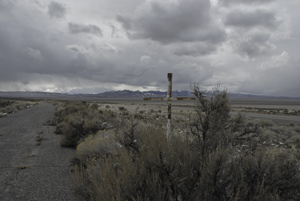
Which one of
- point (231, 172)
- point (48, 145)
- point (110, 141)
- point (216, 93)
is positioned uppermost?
point (216, 93)

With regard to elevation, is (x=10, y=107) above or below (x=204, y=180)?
below

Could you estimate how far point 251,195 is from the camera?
102 inches

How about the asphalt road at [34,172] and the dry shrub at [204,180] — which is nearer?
the dry shrub at [204,180]

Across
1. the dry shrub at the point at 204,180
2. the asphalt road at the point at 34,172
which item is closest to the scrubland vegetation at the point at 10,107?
the asphalt road at the point at 34,172

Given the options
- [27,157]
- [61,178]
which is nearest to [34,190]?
[61,178]

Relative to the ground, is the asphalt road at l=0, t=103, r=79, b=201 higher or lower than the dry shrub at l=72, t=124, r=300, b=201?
lower

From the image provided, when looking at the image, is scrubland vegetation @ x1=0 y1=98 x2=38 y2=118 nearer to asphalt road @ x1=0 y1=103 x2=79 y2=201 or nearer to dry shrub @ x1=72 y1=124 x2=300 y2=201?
asphalt road @ x1=0 y1=103 x2=79 y2=201

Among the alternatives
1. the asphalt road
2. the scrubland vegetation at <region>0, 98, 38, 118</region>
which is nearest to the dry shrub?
the asphalt road

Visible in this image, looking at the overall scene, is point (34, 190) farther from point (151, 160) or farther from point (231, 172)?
point (231, 172)

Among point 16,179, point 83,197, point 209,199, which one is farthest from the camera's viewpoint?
point 16,179

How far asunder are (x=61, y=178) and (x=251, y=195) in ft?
17.2

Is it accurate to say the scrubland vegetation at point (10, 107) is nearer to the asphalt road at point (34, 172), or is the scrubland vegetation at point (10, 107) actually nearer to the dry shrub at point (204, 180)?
the asphalt road at point (34, 172)

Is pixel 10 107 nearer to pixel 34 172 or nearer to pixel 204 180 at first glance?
pixel 34 172

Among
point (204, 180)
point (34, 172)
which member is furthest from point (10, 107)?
point (204, 180)
